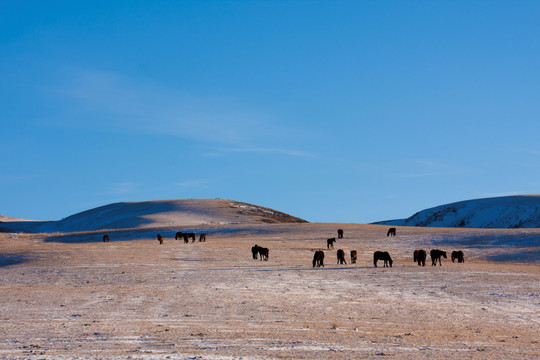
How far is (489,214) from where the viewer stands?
10012cm

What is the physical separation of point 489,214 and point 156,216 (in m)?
51.8

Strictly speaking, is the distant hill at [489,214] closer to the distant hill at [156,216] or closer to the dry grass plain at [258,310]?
the distant hill at [156,216]

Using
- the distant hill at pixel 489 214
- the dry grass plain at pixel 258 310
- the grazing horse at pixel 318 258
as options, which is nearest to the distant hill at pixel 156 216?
the distant hill at pixel 489 214

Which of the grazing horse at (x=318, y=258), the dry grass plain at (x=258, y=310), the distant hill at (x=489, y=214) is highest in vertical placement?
the distant hill at (x=489, y=214)

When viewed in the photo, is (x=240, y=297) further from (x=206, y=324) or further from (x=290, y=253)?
(x=290, y=253)

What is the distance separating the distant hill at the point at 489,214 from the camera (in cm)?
9421

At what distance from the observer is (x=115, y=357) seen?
8914 mm

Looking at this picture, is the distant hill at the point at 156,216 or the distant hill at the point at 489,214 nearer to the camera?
the distant hill at the point at 489,214

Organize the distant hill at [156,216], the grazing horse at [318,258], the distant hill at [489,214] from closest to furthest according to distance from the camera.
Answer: the grazing horse at [318,258]
the distant hill at [489,214]
the distant hill at [156,216]

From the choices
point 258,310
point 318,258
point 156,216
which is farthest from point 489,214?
point 258,310

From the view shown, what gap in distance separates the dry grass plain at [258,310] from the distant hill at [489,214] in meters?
68.3

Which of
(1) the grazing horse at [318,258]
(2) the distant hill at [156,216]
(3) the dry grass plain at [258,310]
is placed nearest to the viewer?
(3) the dry grass plain at [258,310]

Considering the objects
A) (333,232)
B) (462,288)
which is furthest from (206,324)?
(333,232)

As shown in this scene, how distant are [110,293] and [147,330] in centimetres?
779
